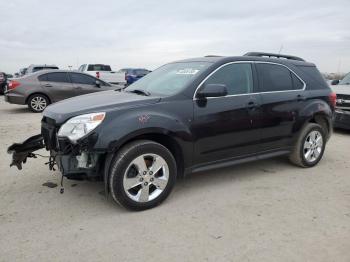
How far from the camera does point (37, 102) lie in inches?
453

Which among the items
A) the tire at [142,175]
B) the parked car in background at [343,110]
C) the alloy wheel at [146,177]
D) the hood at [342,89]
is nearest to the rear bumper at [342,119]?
the parked car in background at [343,110]

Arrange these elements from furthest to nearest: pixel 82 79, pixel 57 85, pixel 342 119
A: pixel 82 79
pixel 57 85
pixel 342 119

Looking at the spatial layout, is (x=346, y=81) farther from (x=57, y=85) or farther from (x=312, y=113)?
(x=57, y=85)

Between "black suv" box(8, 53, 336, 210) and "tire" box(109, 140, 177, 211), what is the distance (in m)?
0.01

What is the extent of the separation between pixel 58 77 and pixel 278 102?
350 inches

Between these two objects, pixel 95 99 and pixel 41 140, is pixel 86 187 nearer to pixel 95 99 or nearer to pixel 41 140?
pixel 41 140

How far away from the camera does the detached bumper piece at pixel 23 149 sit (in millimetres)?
4125

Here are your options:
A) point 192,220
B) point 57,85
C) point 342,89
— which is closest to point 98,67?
point 57,85

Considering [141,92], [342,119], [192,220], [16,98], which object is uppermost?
[141,92]

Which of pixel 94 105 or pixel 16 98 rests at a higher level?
pixel 94 105

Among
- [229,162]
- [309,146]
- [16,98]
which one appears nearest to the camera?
[229,162]

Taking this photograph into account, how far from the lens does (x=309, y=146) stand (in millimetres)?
5512

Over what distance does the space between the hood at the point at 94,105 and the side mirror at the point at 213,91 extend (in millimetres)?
551

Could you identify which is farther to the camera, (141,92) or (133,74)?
(133,74)
